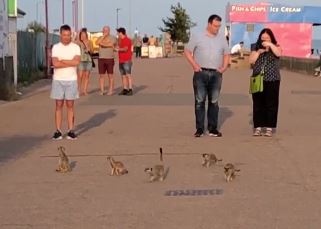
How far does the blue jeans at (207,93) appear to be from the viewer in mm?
12195

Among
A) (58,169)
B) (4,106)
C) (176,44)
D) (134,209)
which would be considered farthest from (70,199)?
(176,44)

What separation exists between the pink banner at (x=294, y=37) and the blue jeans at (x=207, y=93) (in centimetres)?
4564

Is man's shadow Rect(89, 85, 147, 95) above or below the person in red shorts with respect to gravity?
below

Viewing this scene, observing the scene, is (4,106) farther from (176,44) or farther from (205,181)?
(176,44)

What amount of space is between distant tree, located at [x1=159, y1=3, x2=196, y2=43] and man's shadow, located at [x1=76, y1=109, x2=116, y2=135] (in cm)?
6794

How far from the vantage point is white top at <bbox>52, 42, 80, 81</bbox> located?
11.7 metres

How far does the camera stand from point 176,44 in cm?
8550

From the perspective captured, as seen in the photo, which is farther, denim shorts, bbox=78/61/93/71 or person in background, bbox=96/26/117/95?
person in background, bbox=96/26/117/95

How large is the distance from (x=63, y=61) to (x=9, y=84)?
7.41 m

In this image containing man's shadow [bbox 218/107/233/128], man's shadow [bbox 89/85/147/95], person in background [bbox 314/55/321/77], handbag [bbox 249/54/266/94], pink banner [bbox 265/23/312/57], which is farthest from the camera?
pink banner [bbox 265/23/312/57]

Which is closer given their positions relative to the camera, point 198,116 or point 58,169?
point 58,169

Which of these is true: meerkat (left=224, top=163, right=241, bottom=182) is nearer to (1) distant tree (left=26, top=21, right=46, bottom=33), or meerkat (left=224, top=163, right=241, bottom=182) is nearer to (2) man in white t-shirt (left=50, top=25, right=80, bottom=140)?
(2) man in white t-shirt (left=50, top=25, right=80, bottom=140)

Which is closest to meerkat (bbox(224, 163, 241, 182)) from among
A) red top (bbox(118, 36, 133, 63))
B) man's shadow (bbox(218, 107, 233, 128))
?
man's shadow (bbox(218, 107, 233, 128))

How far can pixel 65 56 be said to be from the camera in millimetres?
11750
